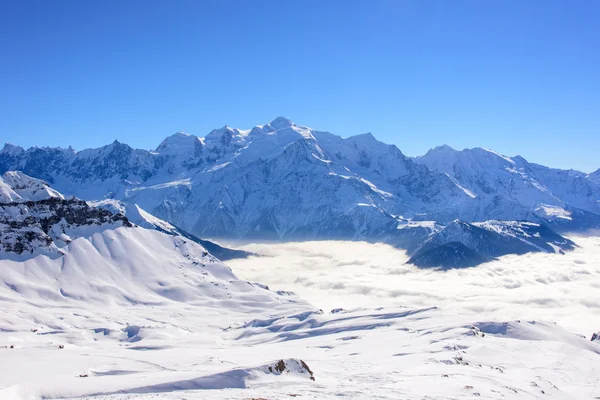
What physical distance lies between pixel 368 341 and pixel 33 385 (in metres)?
136

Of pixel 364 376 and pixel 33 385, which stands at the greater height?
pixel 33 385

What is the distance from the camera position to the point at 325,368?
410ft

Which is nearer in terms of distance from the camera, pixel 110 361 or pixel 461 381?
pixel 461 381

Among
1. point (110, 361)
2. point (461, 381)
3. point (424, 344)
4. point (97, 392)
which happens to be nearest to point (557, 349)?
point (424, 344)

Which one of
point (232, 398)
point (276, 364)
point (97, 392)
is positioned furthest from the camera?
point (276, 364)

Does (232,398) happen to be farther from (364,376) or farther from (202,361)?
(202,361)

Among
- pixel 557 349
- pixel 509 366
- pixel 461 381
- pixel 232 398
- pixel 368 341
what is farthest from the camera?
pixel 368 341

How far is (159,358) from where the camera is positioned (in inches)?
5027

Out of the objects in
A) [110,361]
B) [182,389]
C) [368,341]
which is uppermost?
[182,389]

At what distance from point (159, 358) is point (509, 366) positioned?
89.4 m

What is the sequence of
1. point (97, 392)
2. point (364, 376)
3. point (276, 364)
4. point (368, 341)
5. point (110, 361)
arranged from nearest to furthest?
point (97, 392) → point (276, 364) → point (364, 376) → point (110, 361) → point (368, 341)

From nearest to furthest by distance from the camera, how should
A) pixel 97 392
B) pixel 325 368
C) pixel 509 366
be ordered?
pixel 97 392, pixel 325 368, pixel 509 366

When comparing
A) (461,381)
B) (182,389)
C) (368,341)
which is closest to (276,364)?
(182,389)

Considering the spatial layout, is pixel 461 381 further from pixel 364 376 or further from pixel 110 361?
pixel 110 361
